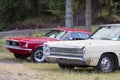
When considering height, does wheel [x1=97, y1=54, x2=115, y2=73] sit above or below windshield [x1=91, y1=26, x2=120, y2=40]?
below

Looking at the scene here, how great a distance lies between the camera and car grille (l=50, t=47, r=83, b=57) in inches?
521

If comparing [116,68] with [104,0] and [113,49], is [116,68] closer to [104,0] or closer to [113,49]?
[113,49]

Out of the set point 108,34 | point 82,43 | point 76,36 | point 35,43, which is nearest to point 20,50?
point 35,43

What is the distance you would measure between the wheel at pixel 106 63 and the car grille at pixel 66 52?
2.63 feet

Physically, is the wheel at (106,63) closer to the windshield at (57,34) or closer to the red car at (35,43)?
the red car at (35,43)

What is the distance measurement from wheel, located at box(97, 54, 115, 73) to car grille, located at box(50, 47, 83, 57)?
80 centimetres

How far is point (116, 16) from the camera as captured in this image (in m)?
43.8

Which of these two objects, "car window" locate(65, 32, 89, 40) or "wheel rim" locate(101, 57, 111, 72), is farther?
"car window" locate(65, 32, 89, 40)

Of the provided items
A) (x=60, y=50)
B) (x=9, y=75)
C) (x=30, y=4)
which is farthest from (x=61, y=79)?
(x=30, y=4)

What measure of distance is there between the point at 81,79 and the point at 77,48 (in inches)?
70.2

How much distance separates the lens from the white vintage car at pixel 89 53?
13141 millimetres

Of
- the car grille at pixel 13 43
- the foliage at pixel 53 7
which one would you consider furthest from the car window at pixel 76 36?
the foliage at pixel 53 7

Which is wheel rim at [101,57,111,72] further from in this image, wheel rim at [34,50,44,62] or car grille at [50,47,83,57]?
wheel rim at [34,50,44,62]

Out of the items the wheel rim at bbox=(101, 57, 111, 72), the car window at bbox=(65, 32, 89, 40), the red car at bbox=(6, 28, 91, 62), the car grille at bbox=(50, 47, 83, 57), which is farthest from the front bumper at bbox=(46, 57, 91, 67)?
the car window at bbox=(65, 32, 89, 40)
